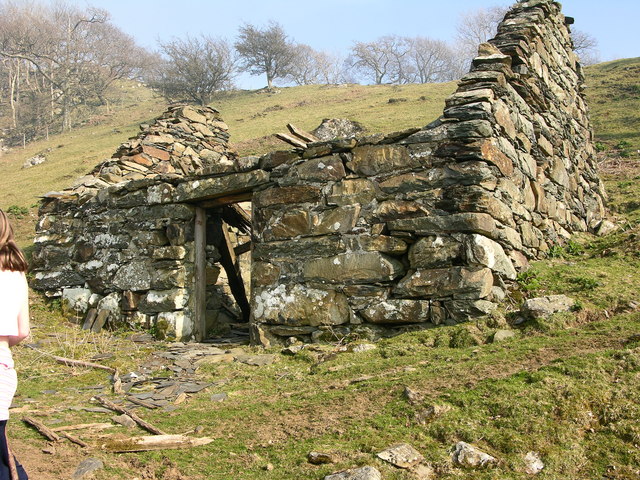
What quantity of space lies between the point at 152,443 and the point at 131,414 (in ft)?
2.62

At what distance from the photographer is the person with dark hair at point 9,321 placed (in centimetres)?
229

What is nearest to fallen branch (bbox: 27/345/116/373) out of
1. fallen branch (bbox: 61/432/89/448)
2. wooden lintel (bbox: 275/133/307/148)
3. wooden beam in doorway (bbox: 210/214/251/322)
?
fallen branch (bbox: 61/432/89/448)

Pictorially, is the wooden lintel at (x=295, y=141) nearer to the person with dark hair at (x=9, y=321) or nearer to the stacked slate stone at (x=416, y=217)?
the stacked slate stone at (x=416, y=217)

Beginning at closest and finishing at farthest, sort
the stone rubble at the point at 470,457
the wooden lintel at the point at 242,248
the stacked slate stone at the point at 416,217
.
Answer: the stone rubble at the point at 470,457, the stacked slate stone at the point at 416,217, the wooden lintel at the point at 242,248

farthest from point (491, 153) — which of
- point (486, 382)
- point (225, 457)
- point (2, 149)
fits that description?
point (2, 149)

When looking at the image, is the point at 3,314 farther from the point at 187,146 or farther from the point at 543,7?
the point at 187,146

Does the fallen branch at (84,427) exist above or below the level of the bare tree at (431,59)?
below

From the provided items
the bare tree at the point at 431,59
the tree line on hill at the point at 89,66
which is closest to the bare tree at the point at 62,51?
the tree line on hill at the point at 89,66

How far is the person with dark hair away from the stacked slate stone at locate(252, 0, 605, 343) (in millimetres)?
3743

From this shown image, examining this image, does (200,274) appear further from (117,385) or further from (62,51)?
(62,51)

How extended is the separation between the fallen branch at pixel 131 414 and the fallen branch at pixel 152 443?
0.66 feet

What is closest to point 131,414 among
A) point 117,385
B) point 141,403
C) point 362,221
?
point 141,403

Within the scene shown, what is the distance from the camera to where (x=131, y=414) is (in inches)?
164

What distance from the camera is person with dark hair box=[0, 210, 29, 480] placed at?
229cm
